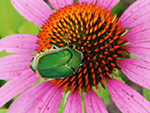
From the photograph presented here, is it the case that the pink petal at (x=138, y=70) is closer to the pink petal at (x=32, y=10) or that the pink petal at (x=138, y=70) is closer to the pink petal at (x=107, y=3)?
the pink petal at (x=107, y=3)

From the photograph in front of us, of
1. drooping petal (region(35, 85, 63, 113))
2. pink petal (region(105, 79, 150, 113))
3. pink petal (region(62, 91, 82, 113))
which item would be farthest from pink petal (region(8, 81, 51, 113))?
pink petal (region(105, 79, 150, 113))

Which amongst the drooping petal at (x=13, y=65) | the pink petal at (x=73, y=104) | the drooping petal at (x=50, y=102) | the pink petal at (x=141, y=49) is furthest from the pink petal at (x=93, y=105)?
the drooping petal at (x=13, y=65)

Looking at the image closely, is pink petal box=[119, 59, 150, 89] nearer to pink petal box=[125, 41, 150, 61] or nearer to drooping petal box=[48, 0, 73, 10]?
pink petal box=[125, 41, 150, 61]

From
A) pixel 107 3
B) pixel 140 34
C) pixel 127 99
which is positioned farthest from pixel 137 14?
pixel 127 99

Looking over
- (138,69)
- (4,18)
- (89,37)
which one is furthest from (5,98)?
(4,18)

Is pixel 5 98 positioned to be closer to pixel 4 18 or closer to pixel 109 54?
pixel 109 54

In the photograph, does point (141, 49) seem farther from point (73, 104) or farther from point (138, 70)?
point (73, 104)
